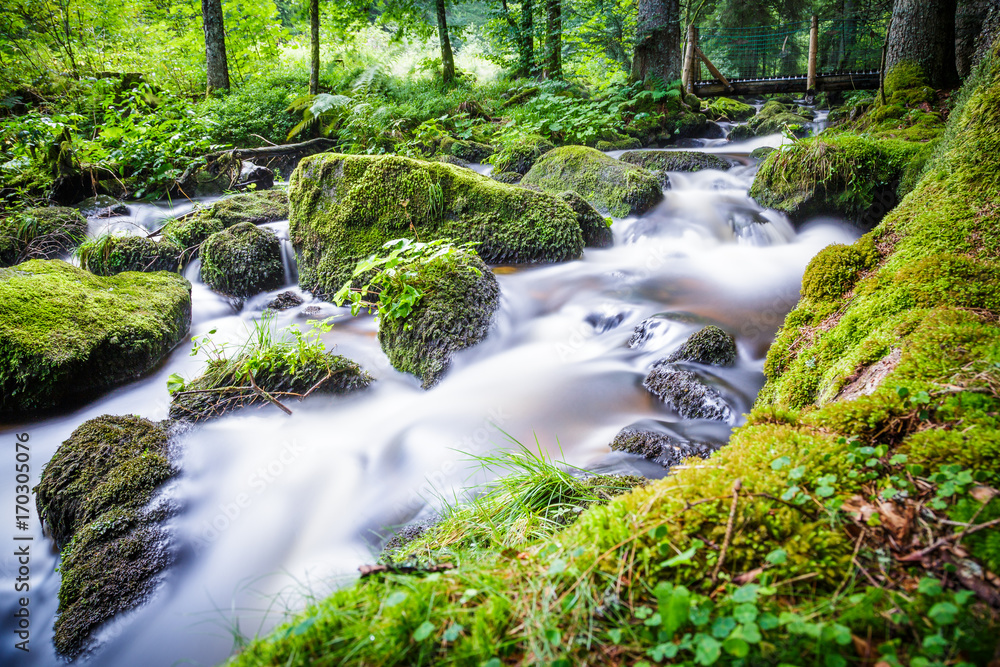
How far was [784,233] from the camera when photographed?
21.1 feet

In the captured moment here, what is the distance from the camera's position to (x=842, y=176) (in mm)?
6070

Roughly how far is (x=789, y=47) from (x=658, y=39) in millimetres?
12996

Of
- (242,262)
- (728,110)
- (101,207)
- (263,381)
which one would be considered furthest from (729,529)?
(728,110)

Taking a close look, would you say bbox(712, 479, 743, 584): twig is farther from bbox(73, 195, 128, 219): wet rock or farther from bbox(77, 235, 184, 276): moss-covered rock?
bbox(73, 195, 128, 219): wet rock

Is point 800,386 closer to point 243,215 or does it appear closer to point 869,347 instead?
point 869,347

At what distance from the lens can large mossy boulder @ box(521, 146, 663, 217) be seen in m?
7.38

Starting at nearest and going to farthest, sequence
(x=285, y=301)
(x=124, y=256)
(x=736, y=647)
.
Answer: (x=736, y=647), (x=285, y=301), (x=124, y=256)

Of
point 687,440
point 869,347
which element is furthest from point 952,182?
point 687,440

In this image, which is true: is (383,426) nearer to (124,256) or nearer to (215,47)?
(124,256)

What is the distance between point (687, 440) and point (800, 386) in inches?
31.2

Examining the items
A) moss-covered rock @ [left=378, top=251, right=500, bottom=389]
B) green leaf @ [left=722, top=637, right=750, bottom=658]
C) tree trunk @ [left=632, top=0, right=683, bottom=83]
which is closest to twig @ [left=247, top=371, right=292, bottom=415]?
moss-covered rock @ [left=378, top=251, right=500, bottom=389]

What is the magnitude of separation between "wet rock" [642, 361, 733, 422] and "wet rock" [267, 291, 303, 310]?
14.0 ft

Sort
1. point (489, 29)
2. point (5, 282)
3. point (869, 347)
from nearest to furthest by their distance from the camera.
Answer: point (869, 347), point (5, 282), point (489, 29)

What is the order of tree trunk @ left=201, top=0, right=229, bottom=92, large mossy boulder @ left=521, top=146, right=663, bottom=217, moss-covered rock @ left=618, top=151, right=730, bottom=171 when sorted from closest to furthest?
large mossy boulder @ left=521, top=146, right=663, bottom=217 → moss-covered rock @ left=618, top=151, right=730, bottom=171 → tree trunk @ left=201, top=0, right=229, bottom=92
